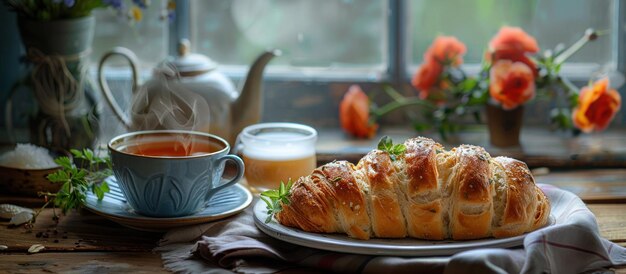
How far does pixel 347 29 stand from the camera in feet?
6.61

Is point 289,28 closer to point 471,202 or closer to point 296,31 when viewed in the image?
point 296,31

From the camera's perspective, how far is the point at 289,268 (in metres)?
1.23

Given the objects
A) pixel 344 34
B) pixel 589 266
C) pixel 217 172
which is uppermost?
pixel 344 34

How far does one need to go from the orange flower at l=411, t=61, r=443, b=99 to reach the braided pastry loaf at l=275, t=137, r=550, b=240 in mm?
635

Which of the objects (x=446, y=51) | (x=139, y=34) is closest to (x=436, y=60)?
(x=446, y=51)

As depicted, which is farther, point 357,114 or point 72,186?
point 357,114

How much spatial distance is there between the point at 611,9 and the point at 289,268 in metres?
1.11

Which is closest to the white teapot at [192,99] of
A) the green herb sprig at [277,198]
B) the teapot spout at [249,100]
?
the teapot spout at [249,100]

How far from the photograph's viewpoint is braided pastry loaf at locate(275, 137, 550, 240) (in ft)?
4.03

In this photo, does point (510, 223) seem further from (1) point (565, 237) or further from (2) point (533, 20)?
(2) point (533, 20)

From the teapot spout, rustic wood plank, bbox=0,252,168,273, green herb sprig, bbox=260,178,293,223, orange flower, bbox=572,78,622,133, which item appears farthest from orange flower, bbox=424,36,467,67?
rustic wood plank, bbox=0,252,168,273

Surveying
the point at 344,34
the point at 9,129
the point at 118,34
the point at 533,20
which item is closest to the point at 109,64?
the point at 118,34

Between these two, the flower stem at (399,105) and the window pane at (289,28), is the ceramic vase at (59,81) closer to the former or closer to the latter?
the window pane at (289,28)

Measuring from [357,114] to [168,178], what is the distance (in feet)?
2.17
